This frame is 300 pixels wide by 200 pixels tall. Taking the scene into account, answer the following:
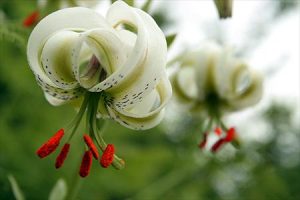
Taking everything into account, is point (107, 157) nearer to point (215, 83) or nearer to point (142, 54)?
point (142, 54)

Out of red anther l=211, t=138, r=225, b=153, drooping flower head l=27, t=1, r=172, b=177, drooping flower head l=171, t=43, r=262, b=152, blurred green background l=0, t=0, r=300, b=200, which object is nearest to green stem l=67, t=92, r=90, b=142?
drooping flower head l=27, t=1, r=172, b=177

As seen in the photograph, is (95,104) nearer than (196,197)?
Yes

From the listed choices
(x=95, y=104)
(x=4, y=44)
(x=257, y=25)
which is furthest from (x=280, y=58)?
(x=95, y=104)

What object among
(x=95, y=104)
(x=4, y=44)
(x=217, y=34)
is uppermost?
(x=95, y=104)

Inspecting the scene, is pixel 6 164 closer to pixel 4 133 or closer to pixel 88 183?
pixel 4 133

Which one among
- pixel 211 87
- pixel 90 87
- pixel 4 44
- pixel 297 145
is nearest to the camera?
pixel 90 87

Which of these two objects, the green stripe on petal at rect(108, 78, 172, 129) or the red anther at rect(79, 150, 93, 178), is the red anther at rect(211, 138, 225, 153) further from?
the red anther at rect(79, 150, 93, 178)

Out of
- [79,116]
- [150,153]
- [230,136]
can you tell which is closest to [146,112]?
[79,116]
